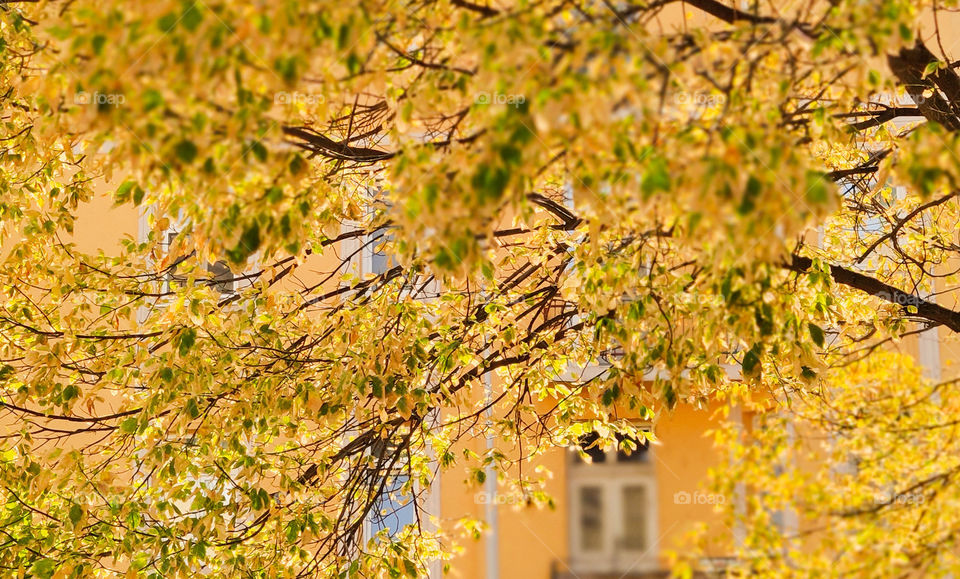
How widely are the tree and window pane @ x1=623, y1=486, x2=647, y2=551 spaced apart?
404cm

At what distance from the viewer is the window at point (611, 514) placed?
10.2 meters

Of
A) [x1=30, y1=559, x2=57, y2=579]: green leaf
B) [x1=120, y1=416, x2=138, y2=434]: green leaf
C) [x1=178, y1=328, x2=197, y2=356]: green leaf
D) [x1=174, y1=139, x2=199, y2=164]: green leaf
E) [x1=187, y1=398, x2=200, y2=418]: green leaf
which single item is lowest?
[x1=30, y1=559, x2=57, y2=579]: green leaf

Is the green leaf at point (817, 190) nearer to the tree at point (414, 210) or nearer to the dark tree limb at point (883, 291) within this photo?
the tree at point (414, 210)

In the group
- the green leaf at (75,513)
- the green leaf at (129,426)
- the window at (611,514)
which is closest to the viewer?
the green leaf at (75,513)

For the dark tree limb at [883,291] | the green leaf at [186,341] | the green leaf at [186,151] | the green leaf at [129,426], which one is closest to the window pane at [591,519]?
the dark tree limb at [883,291]

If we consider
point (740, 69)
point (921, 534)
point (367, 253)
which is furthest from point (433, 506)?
point (740, 69)

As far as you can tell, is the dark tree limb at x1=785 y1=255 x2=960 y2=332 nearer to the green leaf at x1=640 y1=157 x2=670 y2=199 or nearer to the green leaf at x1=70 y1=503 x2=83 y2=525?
the green leaf at x1=640 y1=157 x2=670 y2=199

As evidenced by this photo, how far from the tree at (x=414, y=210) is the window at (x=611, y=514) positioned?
4047 mm

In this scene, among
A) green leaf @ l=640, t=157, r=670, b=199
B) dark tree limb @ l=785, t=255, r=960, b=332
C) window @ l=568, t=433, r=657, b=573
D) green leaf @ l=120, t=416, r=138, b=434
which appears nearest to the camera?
green leaf @ l=640, t=157, r=670, b=199

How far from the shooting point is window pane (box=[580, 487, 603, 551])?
10.3 meters

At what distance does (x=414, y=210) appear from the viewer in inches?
85.1

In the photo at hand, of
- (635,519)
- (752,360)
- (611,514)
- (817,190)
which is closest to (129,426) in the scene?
(752,360)

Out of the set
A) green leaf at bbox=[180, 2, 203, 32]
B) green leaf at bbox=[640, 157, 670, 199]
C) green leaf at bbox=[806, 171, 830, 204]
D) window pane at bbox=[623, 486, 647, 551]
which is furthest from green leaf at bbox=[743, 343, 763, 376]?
window pane at bbox=[623, 486, 647, 551]

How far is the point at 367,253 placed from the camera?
9.01 metres
